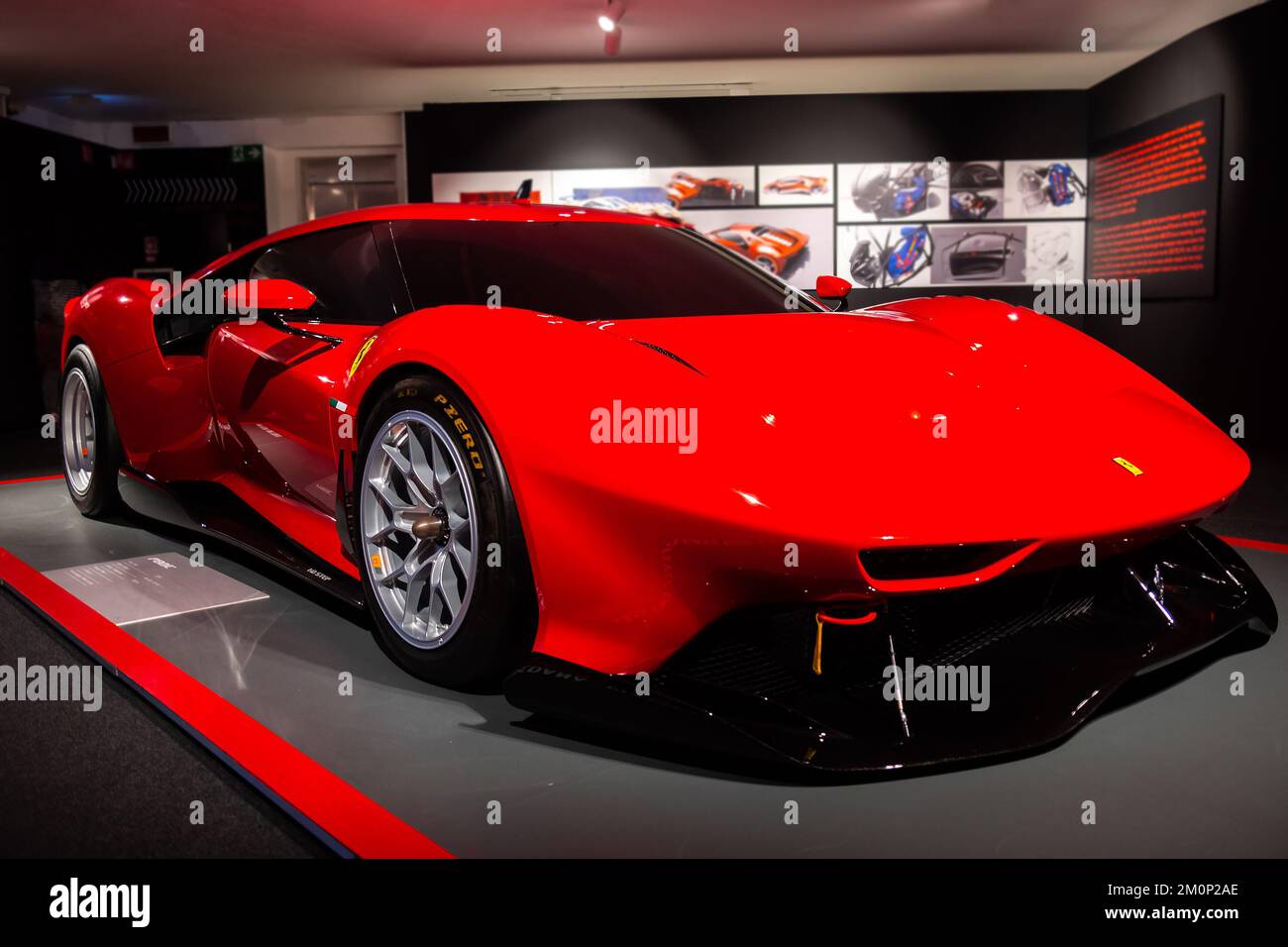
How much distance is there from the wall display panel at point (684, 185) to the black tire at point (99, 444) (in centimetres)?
573

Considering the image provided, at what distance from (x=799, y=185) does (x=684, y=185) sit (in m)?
1.02

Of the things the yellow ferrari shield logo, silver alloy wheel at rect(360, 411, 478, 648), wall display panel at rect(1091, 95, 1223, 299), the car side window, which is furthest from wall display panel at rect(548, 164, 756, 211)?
silver alloy wheel at rect(360, 411, 478, 648)

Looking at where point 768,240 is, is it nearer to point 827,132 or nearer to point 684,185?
point 684,185

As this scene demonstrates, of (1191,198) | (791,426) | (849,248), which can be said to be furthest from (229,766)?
(849,248)

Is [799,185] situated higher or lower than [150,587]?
higher

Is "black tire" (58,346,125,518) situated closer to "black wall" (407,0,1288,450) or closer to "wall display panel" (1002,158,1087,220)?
"black wall" (407,0,1288,450)

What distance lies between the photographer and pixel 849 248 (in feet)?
29.3

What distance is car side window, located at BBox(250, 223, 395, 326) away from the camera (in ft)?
8.08

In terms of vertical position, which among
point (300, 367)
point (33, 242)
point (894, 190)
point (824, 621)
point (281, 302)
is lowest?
point (824, 621)

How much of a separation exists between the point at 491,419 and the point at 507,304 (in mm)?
640

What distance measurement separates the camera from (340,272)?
8.76 ft

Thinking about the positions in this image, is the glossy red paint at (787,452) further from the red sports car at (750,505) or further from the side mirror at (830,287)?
the side mirror at (830,287)

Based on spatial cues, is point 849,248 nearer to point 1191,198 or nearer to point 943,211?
point 943,211

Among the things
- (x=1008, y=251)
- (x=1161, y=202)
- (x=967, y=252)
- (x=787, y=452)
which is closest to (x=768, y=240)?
(x=967, y=252)
